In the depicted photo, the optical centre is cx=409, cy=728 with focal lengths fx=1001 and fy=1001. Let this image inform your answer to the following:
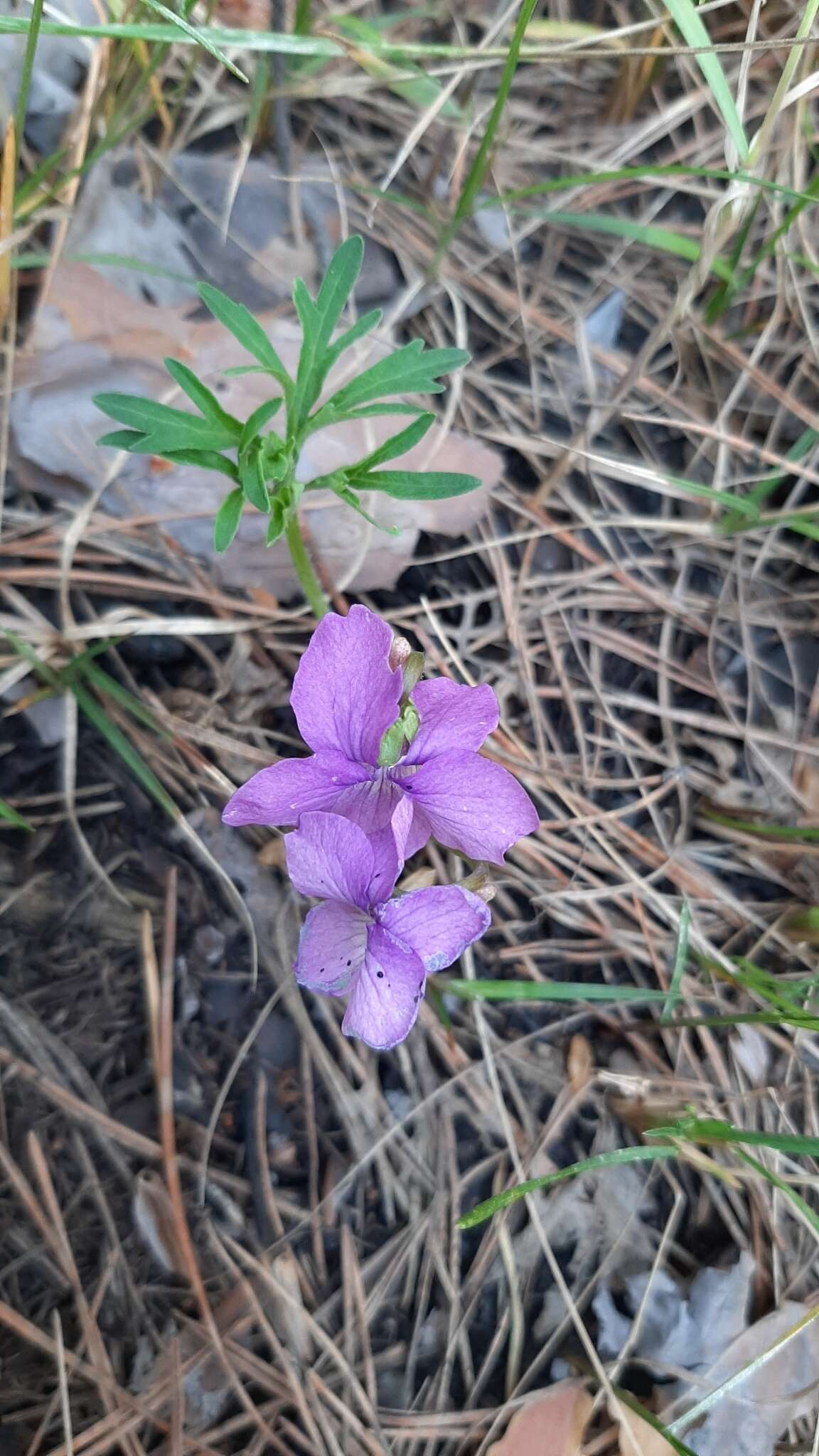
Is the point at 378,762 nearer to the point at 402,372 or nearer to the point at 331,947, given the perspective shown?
the point at 331,947

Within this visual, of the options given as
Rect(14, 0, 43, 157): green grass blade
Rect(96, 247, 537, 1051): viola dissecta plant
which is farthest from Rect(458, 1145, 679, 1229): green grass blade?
Rect(14, 0, 43, 157): green grass blade

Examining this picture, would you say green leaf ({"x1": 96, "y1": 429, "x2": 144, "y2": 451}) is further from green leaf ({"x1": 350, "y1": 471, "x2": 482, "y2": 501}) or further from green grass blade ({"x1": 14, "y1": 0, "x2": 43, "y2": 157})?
green grass blade ({"x1": 14, "y1": 0, "x2": 43, "y2": 157})

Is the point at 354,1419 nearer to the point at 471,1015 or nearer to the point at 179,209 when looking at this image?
the point at 471,1015

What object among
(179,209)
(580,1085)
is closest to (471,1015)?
(580,1085)

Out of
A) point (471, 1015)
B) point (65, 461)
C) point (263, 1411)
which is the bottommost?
point (263, 1411)

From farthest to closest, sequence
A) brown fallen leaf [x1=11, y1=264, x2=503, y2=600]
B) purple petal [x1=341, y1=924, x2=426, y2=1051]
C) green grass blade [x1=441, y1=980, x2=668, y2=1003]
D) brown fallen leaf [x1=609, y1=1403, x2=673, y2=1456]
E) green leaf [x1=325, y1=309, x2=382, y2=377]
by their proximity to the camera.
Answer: brown fallen leaf [x1=11, y1=264, x2=503, y2=600] → green grass blade [x1=441, y1=980, x2=668, y2=1003] → brown fallen leaf [x1=609, y1=1403, x2=673, y2=1456] → green leaf [x1=325, y1=309, x2=382, y2=377] → purple petal [x1=341, y1=924, x2=426, y2=1051]
